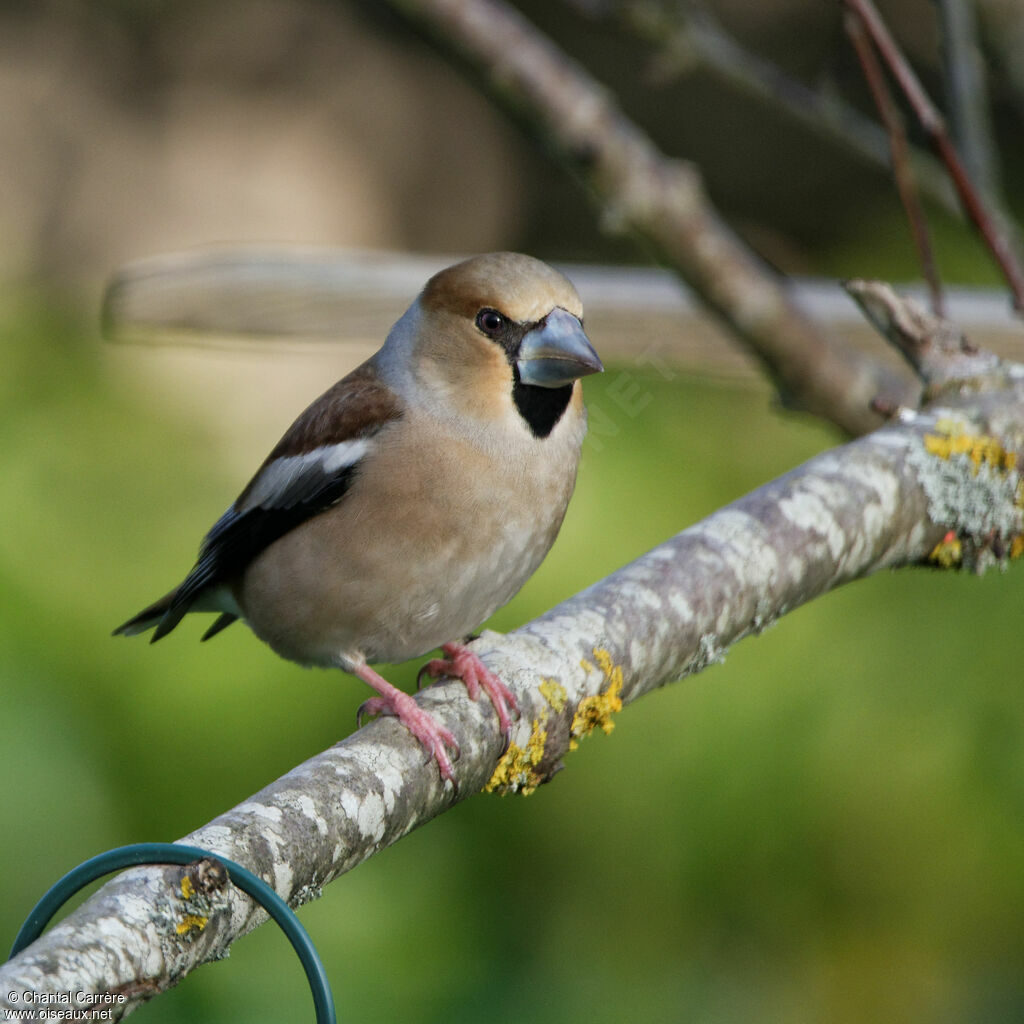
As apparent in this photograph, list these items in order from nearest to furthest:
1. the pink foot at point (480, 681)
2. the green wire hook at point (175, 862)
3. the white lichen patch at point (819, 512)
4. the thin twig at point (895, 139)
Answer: the green wire hook at point (175, 862) < the pink foot at point (480, 681) < the white lichen patch at point (819, 512) < the thin twig at point (895, 139)

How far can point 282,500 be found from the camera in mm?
2434

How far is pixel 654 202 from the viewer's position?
310 centimetres

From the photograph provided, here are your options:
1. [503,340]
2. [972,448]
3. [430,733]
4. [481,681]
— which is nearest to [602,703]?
[481,681]

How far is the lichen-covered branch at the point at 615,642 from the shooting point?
1.30 m

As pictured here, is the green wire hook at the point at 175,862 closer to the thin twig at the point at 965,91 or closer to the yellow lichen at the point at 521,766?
the yellow lichen at the point at 521,766

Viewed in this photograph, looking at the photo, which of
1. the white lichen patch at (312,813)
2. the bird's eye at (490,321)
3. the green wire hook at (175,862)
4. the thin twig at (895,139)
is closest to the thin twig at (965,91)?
the thin twig at (895,139)

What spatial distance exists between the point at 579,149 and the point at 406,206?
363 centimetres

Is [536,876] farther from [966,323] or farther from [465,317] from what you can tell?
[966,323]

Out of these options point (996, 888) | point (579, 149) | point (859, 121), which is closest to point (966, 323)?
point (859, 121)

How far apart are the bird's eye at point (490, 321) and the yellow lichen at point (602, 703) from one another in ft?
1.94

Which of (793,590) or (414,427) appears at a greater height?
(414,427)

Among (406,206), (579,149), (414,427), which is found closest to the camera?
(414,427)

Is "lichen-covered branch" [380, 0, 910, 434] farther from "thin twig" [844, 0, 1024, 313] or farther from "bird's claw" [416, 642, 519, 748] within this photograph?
"bird's claw" [416, 642, 519, 748]

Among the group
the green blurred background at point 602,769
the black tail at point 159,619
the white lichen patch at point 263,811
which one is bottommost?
the green blurred background at point 602,769
